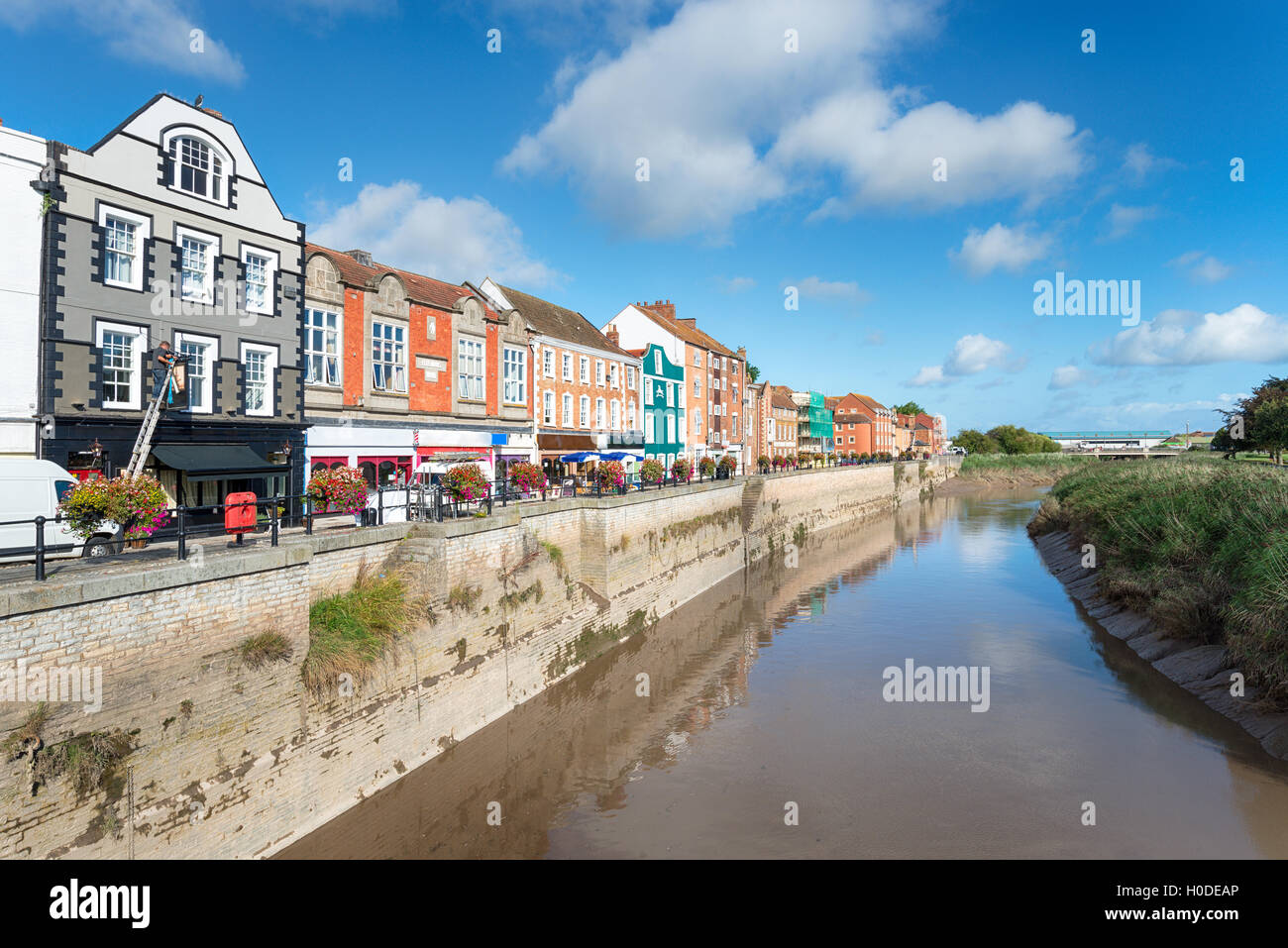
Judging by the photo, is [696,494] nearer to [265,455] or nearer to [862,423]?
[265,455]

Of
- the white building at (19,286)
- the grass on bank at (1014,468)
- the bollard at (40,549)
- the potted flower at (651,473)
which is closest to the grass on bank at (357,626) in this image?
the bollard at (40,549)

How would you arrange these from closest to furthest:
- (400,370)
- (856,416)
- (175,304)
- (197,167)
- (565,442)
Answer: (175,304) → (197,167) → (400,370) → (565,442) → (856,416)

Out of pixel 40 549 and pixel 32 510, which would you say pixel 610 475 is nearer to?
pixel 32 510

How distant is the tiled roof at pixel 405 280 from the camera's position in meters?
23.1

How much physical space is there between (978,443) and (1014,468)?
2150cm

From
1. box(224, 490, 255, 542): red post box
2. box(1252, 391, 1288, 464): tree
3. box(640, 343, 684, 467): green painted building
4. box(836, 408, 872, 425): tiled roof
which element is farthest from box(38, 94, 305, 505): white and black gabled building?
box(836, 408, 872, 425): tiled roof

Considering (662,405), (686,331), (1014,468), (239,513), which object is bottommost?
(239,513)

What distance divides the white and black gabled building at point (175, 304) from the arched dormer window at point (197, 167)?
0.03 m

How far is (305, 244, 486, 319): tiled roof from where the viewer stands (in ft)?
75.9

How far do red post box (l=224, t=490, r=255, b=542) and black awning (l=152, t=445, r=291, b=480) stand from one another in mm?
6869

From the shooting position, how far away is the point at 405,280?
2659cm

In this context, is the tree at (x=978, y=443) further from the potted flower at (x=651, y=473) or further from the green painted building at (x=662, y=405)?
the potted flower at (x=651, y=473)

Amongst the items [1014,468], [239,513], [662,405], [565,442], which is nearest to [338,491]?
[239,513]
